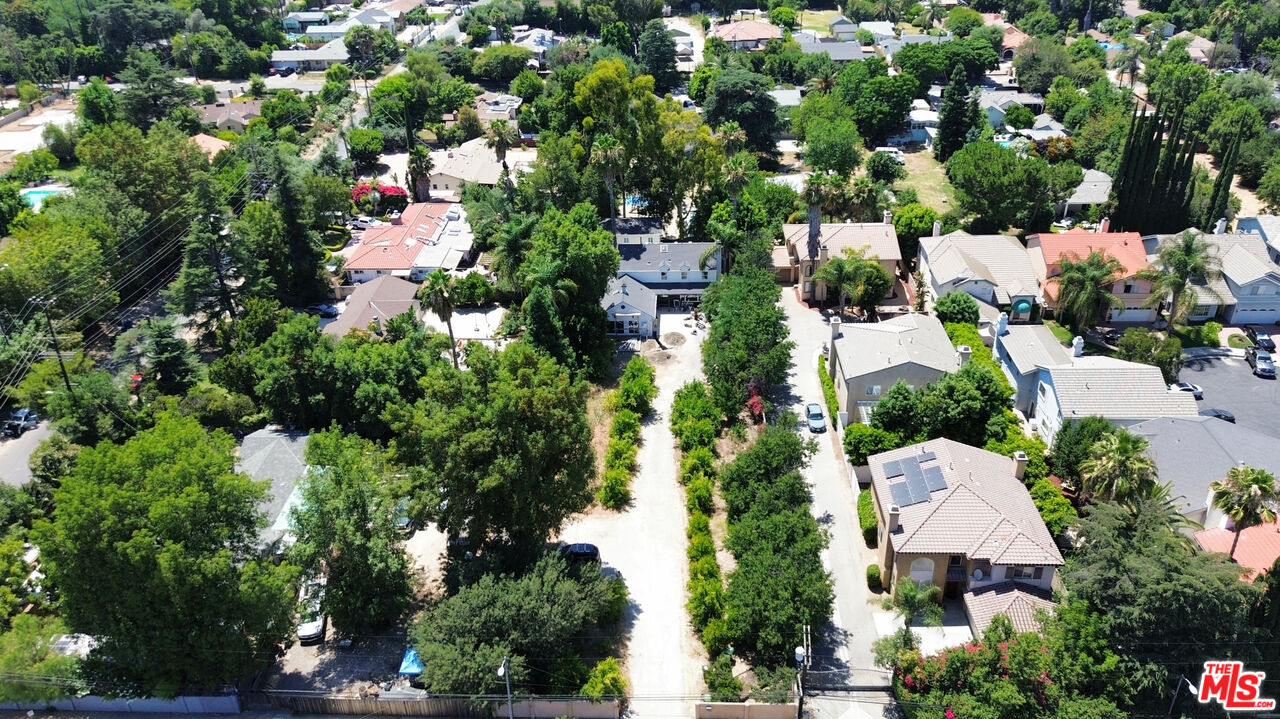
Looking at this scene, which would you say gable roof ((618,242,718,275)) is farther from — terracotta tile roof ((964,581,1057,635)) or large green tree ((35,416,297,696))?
large green tree ((35,416,297,696))

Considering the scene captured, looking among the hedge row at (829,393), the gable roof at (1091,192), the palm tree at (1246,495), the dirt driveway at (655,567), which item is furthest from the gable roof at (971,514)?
the gable roof at (1091,192)

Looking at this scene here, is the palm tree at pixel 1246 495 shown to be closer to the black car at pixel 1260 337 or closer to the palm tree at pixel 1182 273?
the palm tree at pixel 1182 273

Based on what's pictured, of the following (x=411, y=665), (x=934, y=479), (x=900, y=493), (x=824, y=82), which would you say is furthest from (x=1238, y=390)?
(x=824, y=82)

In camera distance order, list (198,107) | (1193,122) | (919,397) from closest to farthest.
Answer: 1. (919,397)
2. (1193,122)
3. (198,107)

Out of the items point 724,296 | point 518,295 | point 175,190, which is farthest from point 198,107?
point 724,296

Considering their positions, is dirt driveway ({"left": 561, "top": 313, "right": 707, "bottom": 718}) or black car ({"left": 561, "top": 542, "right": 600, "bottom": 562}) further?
black car ({"left": 561, "top": 542, "right": 600, "bottom": 562})

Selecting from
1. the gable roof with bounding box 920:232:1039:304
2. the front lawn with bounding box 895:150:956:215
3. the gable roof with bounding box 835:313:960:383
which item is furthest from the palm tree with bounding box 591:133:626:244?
the front lawn with bounding box 895:150:956:215

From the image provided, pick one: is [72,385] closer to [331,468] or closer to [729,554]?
[331,468]

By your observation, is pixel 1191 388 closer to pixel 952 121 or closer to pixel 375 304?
pixel 952 121
